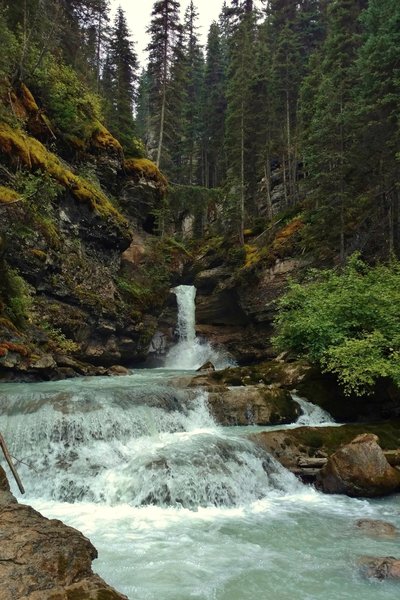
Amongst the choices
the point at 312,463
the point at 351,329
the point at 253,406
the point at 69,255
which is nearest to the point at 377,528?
the point at 312,463

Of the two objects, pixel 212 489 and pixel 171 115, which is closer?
pixel 212 489

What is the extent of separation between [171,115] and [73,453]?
114ft

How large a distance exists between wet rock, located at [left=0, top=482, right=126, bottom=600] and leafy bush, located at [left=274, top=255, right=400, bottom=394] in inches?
420

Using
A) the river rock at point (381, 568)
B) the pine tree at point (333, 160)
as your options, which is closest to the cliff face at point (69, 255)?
the pine tree at point (333, 160)

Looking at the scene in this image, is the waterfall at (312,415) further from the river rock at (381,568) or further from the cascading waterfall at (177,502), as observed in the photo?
the river rock at (381,568)

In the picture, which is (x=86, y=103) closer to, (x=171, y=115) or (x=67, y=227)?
(x=67, y=227)

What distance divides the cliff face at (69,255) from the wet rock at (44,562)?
12.1m

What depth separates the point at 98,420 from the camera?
12391mm

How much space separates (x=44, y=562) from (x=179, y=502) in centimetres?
538

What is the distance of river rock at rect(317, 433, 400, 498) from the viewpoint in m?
10.3

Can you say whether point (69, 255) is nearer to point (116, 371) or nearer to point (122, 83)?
point (116, 371)

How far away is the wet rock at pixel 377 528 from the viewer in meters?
8.22

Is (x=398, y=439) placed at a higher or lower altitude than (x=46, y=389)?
lower

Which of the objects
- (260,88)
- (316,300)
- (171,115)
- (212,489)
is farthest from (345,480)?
(260,88)
